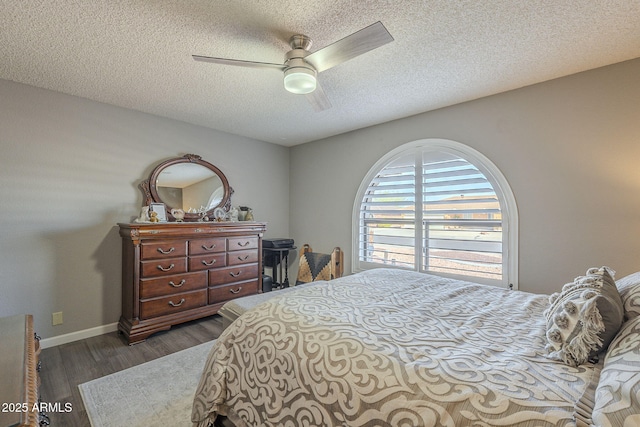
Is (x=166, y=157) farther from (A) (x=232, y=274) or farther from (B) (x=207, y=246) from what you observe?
(A) (x=232, y=274)

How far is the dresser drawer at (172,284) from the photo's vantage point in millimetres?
2737

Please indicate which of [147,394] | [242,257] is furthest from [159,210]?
[147,394]

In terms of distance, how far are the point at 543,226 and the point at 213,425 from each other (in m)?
2.96

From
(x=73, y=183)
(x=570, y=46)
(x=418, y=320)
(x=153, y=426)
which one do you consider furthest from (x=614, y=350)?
(x=73, y=183)

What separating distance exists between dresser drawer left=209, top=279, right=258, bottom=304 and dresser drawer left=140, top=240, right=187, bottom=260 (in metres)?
0.61

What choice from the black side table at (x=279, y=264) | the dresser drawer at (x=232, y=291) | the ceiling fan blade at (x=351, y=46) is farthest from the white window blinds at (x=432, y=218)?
the ceiling fan blade at (x=351, y=46)

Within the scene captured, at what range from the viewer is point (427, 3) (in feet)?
4.98

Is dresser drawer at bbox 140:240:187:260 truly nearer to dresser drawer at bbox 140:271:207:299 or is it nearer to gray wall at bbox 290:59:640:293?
dresser drawer at bbox 140:271:207:299

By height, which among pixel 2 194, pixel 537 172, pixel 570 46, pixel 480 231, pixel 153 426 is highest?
pixel 570 46

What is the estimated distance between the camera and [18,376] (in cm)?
113

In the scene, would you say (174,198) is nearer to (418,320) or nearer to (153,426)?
(153,426)

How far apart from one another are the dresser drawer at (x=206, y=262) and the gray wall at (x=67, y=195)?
84cm

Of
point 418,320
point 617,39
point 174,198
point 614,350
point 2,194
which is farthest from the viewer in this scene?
point 174,198

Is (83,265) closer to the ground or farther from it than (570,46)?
closer to the ground
